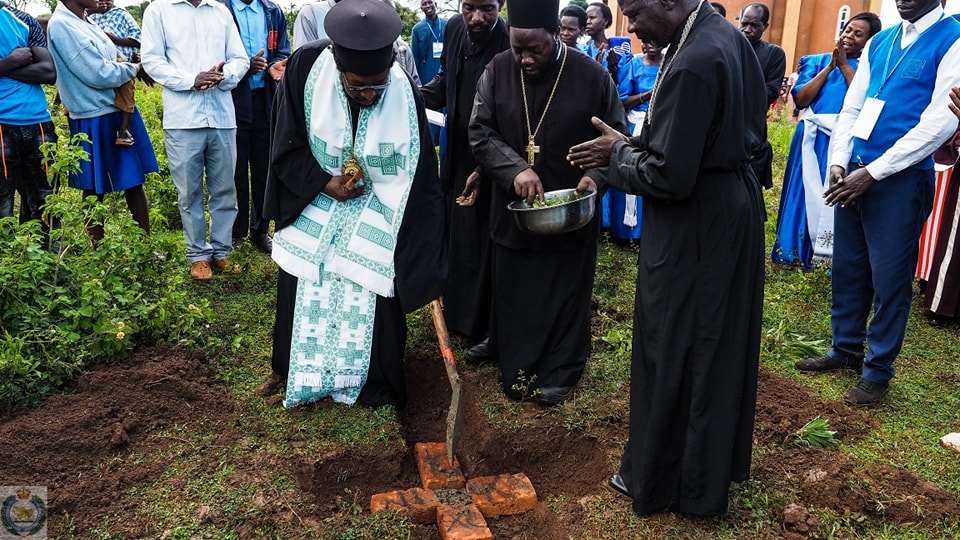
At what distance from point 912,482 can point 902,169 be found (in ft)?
5.30

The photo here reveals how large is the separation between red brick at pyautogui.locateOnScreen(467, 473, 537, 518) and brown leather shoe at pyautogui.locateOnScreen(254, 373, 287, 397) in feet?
4.24

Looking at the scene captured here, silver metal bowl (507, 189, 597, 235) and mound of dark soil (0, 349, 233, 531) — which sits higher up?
silver metal bowl (507, 189, 597, 235)

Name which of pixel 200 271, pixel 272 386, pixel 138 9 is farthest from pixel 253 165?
pixel 138 9

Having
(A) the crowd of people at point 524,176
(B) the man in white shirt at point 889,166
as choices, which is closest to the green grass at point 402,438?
(A) the crowd of people at point 524,176

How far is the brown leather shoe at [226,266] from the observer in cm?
599

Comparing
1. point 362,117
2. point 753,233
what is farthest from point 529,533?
point 362,117

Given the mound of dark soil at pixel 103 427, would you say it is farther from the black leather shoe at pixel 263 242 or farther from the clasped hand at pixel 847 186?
the clasped hand at pixel 847 186

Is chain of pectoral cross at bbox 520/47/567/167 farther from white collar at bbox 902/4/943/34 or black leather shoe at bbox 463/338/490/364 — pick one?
white collar at bbox 902/4/943/34

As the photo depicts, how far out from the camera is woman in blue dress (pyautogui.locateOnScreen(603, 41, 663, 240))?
7.15m

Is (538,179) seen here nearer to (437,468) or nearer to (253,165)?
→ (437,468)

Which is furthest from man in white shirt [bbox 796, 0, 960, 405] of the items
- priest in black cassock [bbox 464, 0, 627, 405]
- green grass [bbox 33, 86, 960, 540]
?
priest in black cassock [bbox 464, 0, 627, 405]

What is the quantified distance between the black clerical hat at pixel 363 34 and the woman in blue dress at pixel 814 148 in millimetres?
4203

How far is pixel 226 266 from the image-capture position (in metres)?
6.02

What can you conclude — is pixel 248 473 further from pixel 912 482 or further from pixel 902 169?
pixel 902 169
